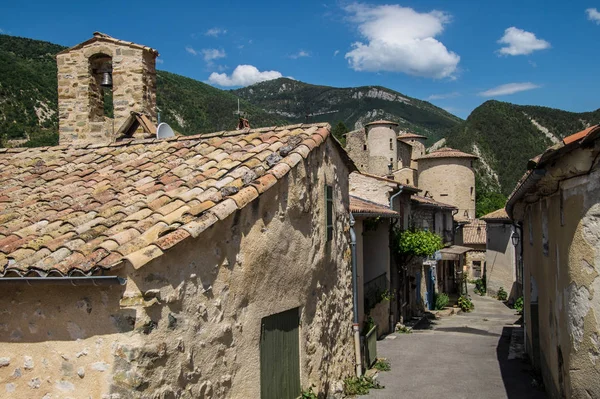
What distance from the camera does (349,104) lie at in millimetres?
122500

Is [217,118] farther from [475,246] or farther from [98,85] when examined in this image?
[98,85]

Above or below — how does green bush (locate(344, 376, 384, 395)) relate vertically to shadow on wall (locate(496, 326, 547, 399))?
above

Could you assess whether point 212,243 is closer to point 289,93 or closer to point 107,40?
point 107,40

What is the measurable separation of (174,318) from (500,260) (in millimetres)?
28843

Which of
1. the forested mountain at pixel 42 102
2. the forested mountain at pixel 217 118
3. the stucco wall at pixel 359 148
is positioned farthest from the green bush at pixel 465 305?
the forested mountain at pixel 42 102

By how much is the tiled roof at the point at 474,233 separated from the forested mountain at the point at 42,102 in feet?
93.4

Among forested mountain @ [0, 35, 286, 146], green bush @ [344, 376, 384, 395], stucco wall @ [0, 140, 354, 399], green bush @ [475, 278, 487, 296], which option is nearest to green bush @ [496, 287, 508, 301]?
green bush @ [475, 278, 487, 296]

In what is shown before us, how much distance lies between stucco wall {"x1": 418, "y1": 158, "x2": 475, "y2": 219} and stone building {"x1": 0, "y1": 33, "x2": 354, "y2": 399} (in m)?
→ 34.5

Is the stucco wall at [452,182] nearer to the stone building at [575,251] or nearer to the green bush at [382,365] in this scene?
the green bush at [382,365]

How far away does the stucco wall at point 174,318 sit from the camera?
455 centimetres

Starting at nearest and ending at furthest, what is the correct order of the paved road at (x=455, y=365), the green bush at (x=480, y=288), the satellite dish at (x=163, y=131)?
1. the satellite dish at (x=163, y=131)
2. the paved road at (x=455, y=365)
3. the green bush at (x=480, y=288)

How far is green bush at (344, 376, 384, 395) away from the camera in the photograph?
9.90 m

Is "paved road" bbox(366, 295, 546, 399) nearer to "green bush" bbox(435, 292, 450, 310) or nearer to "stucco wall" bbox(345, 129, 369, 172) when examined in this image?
"green bush" bbox(435, 292, 450, 310)

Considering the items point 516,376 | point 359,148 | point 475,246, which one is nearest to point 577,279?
point 516,376
